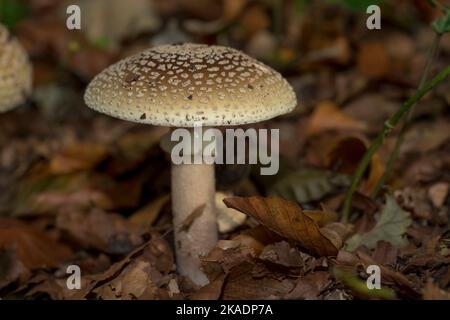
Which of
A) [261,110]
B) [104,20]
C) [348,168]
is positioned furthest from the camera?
[104,20]

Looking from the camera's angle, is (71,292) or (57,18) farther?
(57,18)

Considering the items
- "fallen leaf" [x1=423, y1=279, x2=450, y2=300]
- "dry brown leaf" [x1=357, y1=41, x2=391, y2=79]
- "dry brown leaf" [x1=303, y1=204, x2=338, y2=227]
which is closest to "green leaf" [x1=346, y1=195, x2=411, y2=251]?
"dry brown leaf" [x1=303, y1=204, x2=338, y2=227]

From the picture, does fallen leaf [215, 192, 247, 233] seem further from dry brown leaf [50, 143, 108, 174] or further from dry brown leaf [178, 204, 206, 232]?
dry brown leaf [50, 143, 108, 174]

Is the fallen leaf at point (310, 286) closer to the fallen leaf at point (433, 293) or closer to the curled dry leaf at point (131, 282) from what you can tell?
the fallen leaf at point (433, 293)

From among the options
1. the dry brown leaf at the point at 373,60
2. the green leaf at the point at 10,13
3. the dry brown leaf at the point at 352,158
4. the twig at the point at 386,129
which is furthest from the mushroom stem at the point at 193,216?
the green leaf at the point at 10,13

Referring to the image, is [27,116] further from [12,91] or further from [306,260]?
[306,260]
